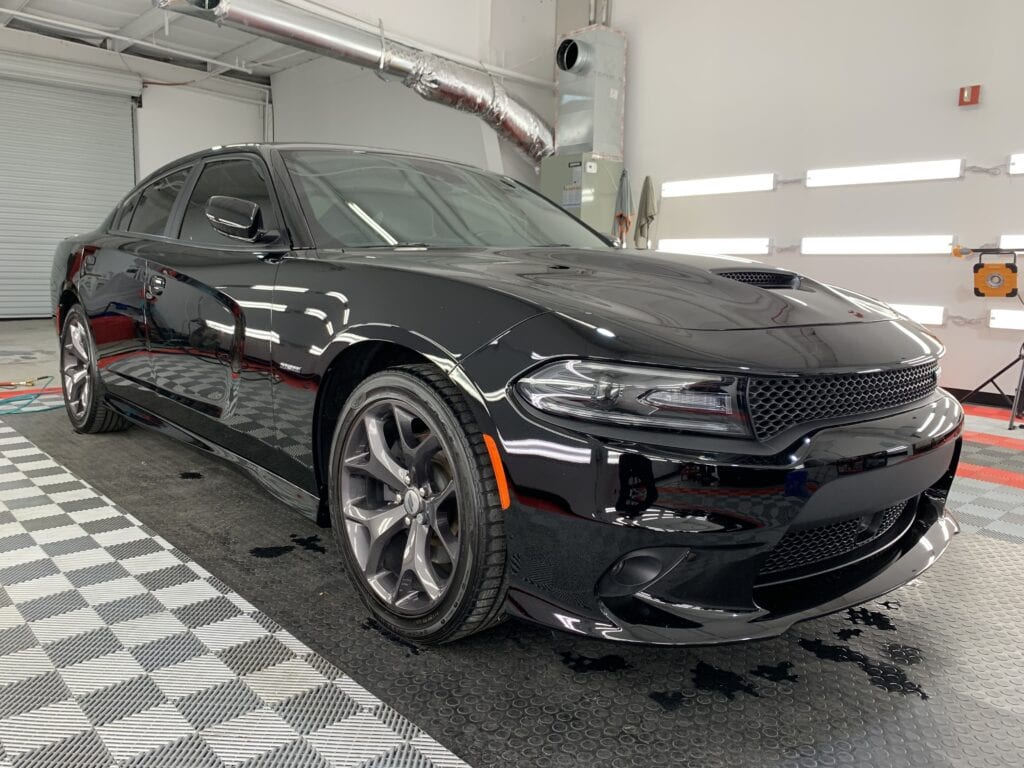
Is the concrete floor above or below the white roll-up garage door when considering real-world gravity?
below

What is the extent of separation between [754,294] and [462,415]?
2.42 feet

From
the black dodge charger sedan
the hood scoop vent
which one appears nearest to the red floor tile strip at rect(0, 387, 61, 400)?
the black dodge charger sedan

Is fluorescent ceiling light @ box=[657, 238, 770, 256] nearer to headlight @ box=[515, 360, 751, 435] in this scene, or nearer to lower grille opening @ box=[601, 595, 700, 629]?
headlight @ box=[515, 360, 751, 435]

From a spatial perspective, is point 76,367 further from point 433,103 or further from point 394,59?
point 433,103

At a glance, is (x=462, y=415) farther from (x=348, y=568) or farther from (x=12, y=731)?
(x=12, y=731)

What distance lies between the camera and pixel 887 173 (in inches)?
241

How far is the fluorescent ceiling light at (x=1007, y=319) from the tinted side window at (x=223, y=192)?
5.71 m

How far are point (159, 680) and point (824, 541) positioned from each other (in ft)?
4.45

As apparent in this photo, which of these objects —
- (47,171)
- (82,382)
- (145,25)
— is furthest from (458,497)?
(47,171)

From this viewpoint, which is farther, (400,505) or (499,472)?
(400,505)

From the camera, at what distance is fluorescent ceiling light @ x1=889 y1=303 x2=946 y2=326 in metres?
5.98

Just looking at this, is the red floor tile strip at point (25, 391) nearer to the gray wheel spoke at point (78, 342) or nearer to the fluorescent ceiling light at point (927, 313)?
the gray wheel spoke at point (78, 342)

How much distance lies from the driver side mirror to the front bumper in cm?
110

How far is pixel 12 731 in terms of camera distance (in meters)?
1.32
